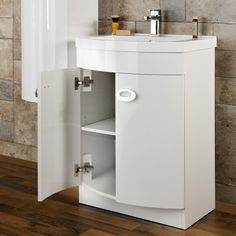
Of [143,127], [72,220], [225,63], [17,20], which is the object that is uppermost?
[17,20]

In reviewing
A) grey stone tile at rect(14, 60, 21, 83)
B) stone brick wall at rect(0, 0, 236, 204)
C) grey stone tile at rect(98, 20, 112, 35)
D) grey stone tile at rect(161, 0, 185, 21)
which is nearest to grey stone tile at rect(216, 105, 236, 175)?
stone brick wall at rect(0, 0, 236, 204)

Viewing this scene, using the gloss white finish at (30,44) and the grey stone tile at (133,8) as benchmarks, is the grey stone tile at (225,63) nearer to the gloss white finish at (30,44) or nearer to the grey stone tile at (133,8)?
the grey stone tile at (133,8)

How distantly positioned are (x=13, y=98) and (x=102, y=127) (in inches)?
45.4

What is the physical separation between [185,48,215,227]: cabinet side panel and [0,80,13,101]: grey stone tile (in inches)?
61.0

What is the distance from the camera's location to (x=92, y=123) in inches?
111

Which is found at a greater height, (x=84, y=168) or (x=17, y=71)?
(x=17, y=71)

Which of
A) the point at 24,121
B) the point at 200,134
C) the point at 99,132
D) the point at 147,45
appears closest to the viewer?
the point at 147,45

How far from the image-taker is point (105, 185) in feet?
9.14

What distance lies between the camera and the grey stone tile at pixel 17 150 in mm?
3684

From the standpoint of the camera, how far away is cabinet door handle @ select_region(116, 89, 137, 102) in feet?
8.15

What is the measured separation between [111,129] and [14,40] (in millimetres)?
1238

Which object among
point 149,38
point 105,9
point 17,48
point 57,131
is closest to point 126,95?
point 57,131

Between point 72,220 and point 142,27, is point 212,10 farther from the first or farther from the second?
point 72,220

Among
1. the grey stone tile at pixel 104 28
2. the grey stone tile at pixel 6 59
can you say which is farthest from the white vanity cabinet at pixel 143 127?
the grey stone tile at pixel 6 59
